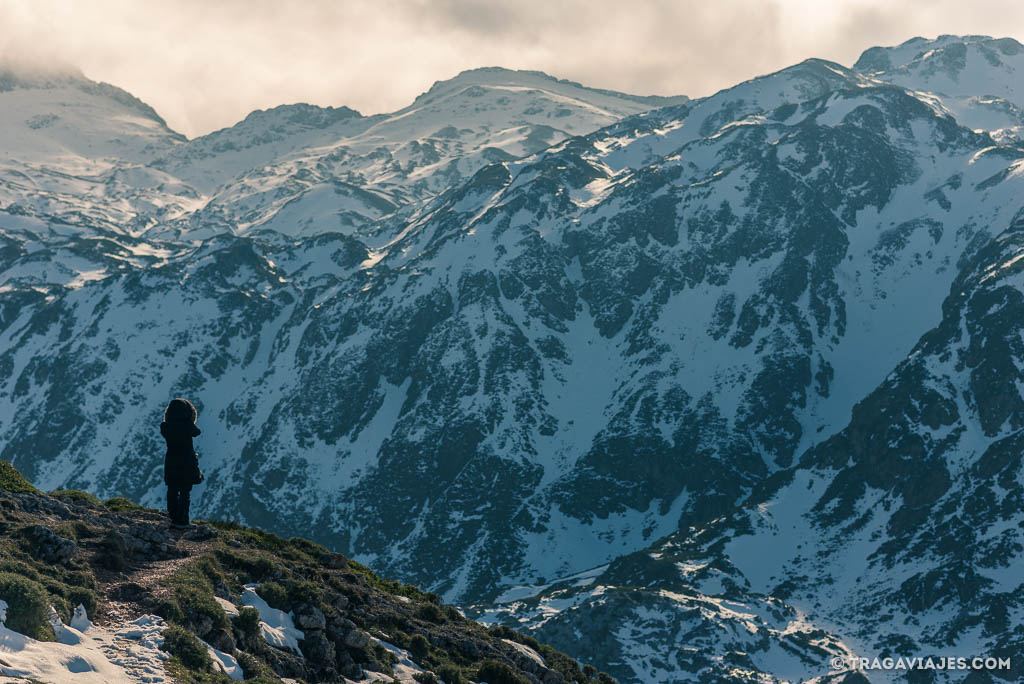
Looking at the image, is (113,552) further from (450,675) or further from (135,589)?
(450,675)

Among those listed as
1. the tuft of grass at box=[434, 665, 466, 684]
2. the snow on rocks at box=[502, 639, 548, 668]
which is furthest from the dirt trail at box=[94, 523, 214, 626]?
the snow on rocks at box=[502, 639, 548, 668]

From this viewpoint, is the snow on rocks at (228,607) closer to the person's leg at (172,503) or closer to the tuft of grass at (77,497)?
the person's leg at (172,503)

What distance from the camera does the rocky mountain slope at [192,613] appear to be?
3738cm

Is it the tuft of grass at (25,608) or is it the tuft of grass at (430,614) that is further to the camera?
the tuft of grass at (430,614)

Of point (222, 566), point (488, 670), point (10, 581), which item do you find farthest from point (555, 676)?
point (10, 581)

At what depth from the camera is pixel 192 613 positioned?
42594 mm

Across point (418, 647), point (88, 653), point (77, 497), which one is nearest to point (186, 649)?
point (88, 653)

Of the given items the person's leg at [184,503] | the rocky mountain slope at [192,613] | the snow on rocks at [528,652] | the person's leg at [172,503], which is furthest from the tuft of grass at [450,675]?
the person's leg at [172,503]

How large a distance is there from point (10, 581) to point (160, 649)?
443 cm

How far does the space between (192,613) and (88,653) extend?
583 centimetres

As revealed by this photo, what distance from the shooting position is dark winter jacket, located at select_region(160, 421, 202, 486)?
49.8m

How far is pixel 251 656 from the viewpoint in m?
43.3

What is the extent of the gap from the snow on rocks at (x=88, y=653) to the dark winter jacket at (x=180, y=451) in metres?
9.29

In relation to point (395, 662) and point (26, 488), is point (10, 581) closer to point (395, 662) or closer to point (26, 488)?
point (395, 662)
